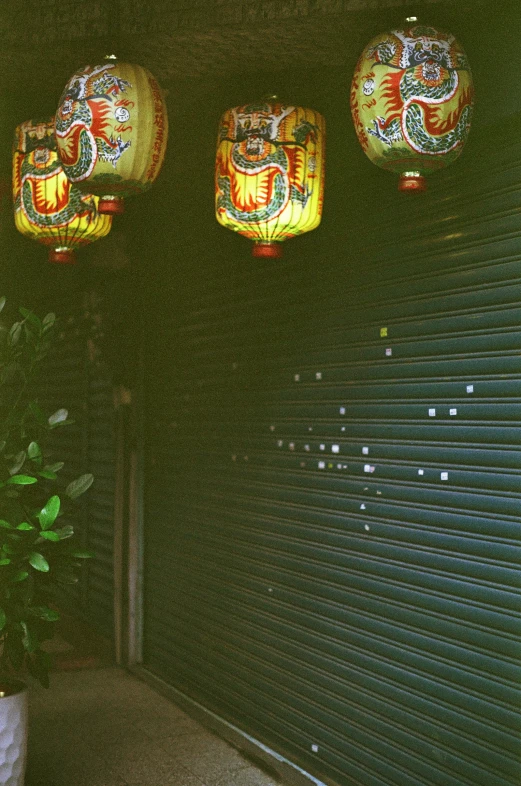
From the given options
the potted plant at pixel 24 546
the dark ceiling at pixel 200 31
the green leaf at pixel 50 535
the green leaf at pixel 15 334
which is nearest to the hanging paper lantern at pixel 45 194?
the dark ceiling at pixel 200 31

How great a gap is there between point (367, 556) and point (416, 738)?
1024 millimetres

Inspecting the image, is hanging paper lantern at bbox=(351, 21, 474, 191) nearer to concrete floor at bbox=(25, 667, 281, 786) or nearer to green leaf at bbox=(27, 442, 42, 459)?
green leaf at bbox=(27, 442, 42, 459)

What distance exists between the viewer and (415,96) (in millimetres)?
3668

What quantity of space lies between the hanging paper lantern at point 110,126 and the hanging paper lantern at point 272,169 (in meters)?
0.42

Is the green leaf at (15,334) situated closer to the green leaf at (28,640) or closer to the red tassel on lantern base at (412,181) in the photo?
the green leaf at (28,640)

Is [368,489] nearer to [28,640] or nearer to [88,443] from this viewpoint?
[28,640]

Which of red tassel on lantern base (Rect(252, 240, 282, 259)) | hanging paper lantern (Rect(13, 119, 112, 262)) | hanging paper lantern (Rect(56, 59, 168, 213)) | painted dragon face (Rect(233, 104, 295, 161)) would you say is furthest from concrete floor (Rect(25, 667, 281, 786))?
painted dragon face (Rect(233, 104, 295, 161))

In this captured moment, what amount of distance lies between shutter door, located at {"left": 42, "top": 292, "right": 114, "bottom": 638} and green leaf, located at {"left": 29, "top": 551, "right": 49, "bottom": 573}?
13.8 ft

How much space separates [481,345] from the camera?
4.27 metres

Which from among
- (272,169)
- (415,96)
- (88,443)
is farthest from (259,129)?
(88,443)

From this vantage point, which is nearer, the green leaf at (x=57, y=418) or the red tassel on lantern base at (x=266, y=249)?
the red tassel on lantern base at (x=266, y=249)

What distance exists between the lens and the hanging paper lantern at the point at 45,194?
217 inches

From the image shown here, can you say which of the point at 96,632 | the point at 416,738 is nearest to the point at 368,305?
the point at 416,738

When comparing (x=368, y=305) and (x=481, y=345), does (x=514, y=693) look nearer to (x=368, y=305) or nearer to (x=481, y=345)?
(x=481, y=345)
